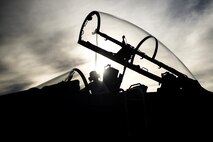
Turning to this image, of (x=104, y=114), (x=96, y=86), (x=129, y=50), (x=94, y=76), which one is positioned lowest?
(x=104, y=114)

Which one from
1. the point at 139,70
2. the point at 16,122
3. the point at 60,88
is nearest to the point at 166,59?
the point at 139,70

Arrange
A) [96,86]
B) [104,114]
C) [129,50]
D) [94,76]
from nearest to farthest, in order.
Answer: [104,114], [96,86], [94,76], [129,50]

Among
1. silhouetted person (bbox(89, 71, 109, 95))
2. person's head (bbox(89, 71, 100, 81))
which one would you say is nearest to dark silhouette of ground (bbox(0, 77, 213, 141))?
silhouetted person (bbox(89, 71, 109, 95))

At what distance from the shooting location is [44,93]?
10.8 feet

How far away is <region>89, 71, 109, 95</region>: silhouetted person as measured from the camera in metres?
3.97

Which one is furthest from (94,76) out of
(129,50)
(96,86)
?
(129,50)

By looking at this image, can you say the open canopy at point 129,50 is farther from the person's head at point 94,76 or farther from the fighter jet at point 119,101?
the person's head at point 94,76

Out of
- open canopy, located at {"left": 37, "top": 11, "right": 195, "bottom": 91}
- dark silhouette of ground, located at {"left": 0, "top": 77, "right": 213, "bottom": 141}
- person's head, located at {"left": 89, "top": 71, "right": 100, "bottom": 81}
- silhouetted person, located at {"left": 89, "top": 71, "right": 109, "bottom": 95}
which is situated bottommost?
dark silhouette of ground, located at {"left": 0, "top": 77, "right": 213, "bottom": 141}

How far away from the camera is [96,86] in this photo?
402 cm

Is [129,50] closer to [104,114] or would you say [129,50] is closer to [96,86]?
[96,86]

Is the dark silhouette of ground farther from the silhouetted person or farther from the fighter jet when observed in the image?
the silhouetted person

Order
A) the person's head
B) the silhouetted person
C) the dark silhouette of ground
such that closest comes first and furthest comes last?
the dark silhouette of ground, the silhouetted person, the person's head

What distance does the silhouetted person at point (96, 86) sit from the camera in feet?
13.0

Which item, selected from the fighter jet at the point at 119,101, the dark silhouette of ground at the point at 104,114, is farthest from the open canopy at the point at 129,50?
the dark silhouette of ground at the point at 104,114
